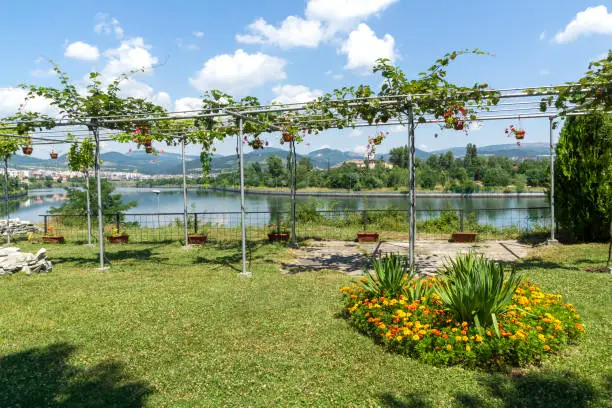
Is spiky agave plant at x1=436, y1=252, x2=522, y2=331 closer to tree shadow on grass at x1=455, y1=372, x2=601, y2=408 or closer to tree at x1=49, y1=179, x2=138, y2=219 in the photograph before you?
tree shadow on grass at x1=455, y1=372, x2=601, y2=408

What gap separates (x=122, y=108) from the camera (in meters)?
9.55

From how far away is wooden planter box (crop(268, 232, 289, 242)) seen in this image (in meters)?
13.3

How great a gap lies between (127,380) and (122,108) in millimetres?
7361

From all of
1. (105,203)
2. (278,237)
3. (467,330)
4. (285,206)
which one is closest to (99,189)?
(278,237)

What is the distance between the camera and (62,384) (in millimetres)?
3893

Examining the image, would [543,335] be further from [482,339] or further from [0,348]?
[0,348]

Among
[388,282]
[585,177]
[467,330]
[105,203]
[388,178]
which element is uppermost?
[388,178]

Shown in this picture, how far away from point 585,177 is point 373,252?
6.19 meters

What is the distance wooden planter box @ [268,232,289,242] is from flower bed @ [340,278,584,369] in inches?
312

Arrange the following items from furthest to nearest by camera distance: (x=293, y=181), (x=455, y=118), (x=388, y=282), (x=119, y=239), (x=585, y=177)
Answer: (x=119, y=239), (x=293, y=181), (x=585, y=177), (x=455, y=118), (x=388, y=282)

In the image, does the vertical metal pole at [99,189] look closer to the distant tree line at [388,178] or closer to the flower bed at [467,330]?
the flower bed at [467,330]

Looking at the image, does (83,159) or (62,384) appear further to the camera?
(83,159)

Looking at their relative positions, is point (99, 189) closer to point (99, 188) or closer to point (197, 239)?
point (99, 188)

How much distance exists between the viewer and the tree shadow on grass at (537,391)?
3469mm
